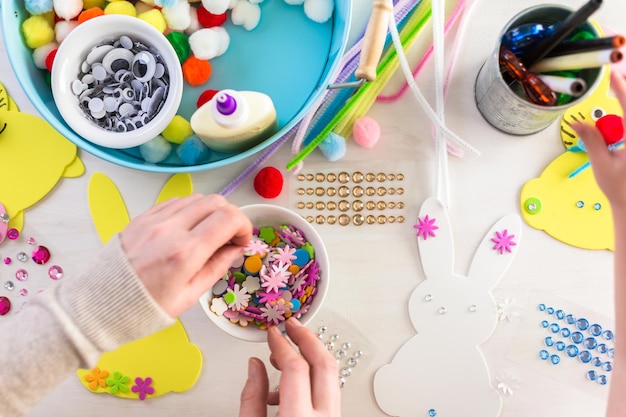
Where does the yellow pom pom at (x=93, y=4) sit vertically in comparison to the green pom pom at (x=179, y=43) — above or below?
above

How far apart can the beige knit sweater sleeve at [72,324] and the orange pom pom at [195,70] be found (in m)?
0.26

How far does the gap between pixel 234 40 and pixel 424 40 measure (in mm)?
214

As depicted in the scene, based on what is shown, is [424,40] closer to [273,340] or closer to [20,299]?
[273,340]

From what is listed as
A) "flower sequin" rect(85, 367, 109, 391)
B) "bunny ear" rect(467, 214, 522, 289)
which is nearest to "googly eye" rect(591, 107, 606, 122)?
"bunny ear" rect(467, 214, 522, 289)

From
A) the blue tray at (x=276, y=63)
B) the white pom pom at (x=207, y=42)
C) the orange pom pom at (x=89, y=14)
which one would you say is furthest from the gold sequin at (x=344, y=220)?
the orange pom pom at (x=89, y=14)

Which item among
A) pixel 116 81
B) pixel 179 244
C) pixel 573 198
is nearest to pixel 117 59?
pixel 116 81

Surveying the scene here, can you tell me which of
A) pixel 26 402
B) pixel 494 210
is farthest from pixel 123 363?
pixel 494 210

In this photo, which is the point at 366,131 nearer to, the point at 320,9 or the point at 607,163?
the point at 320,9

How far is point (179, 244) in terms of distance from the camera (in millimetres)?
375

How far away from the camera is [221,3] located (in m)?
0.56

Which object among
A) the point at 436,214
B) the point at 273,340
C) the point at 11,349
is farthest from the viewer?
the point at 436,214

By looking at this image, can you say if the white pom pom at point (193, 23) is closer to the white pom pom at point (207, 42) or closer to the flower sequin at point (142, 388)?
the white pom pom at point (207, 42)

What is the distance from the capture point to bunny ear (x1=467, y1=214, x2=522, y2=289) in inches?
22.9

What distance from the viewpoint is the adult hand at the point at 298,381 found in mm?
427
